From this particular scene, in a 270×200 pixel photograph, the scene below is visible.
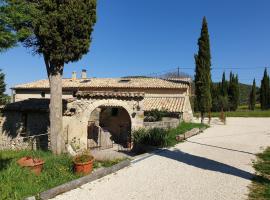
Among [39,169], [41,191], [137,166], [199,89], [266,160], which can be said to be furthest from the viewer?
[199,89]

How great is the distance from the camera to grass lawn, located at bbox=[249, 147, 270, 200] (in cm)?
760

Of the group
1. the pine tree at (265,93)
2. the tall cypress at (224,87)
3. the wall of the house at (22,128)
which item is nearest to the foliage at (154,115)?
the wall of the house at (22,128)

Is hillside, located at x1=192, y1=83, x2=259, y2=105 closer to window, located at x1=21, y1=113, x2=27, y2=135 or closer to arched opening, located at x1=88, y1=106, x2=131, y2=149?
arched opening, located at x1=88, y1=106, x2=131, y2=149

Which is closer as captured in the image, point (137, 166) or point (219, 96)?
point (137, 166)

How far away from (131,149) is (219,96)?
42.3 m

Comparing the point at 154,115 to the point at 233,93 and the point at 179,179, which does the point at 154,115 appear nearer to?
the point at 179,179

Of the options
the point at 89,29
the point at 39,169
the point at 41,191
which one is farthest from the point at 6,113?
the point at 41,191

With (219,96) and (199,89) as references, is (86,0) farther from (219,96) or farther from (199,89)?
(219,96)

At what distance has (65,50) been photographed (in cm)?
1293

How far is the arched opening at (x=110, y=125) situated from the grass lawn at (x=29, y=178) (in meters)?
9.25

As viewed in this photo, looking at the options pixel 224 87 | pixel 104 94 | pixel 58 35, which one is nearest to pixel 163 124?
pixel 104 94

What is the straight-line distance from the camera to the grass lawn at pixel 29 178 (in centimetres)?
730

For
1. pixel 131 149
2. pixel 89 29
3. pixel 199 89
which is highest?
pixel 89 29

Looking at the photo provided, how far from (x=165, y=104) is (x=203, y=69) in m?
5.50
